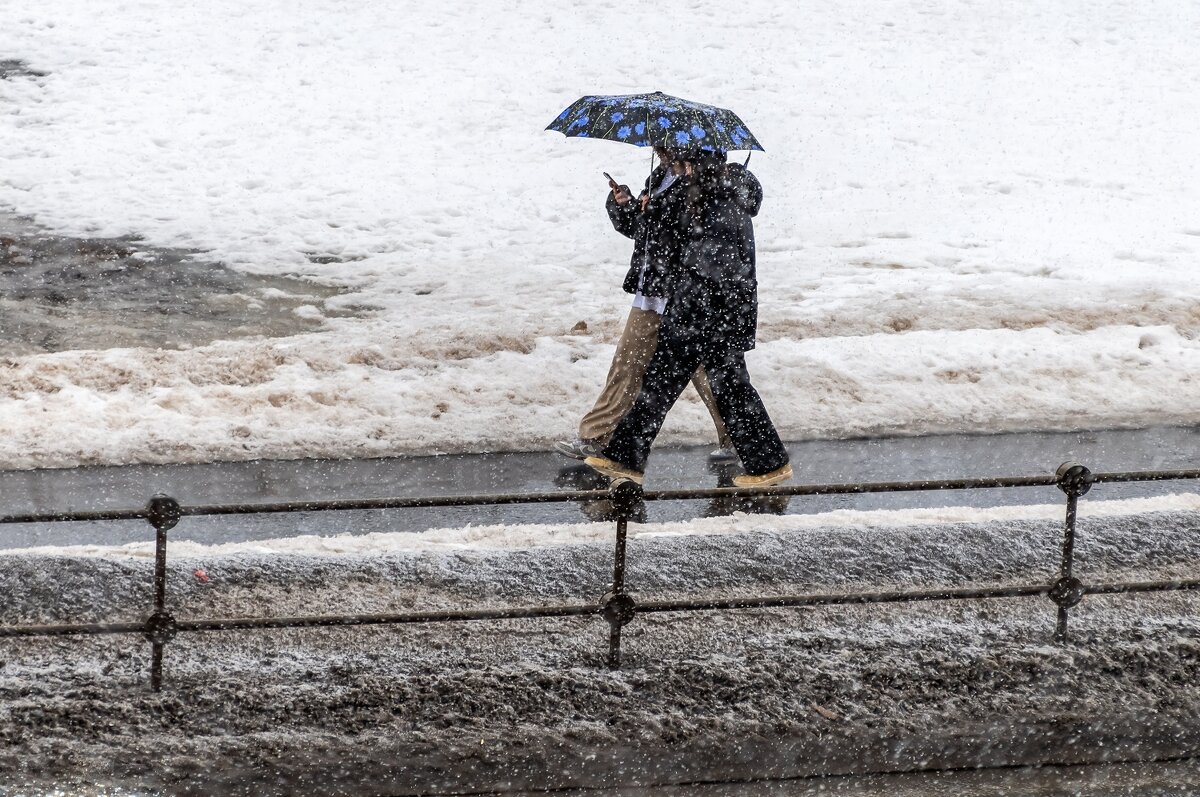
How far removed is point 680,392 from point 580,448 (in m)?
0.71

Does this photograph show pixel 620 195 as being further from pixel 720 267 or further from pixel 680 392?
pixel 680 392

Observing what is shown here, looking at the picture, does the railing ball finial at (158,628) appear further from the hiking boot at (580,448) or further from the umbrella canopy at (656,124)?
the hiking boot at (580,448)

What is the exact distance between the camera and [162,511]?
4355 mm

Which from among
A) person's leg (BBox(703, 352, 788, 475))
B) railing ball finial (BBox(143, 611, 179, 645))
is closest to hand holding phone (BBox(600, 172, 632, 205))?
person's leg (BBox(703, 352, 788, 475))

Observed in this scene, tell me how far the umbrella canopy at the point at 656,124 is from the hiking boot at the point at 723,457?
1.96 metres

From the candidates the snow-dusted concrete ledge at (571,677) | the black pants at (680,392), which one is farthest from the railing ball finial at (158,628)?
the black pants at (680,392)

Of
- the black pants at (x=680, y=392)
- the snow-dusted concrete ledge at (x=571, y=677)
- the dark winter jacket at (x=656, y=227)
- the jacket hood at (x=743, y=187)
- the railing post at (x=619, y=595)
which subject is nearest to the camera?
the snow-dusted concrete ledge at (x=571, y=677)

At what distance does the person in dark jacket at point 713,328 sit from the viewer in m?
6.14

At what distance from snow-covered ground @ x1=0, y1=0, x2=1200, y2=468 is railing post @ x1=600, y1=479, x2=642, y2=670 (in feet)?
9.26

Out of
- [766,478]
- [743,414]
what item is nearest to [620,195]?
[743,414]

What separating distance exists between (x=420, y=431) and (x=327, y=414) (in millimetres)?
561

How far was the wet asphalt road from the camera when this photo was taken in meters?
6.24

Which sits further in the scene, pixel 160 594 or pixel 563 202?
pixel 563 202

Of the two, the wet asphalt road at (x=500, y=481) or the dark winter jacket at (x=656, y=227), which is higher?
the dark winter jacket at (x=656, y=227)
